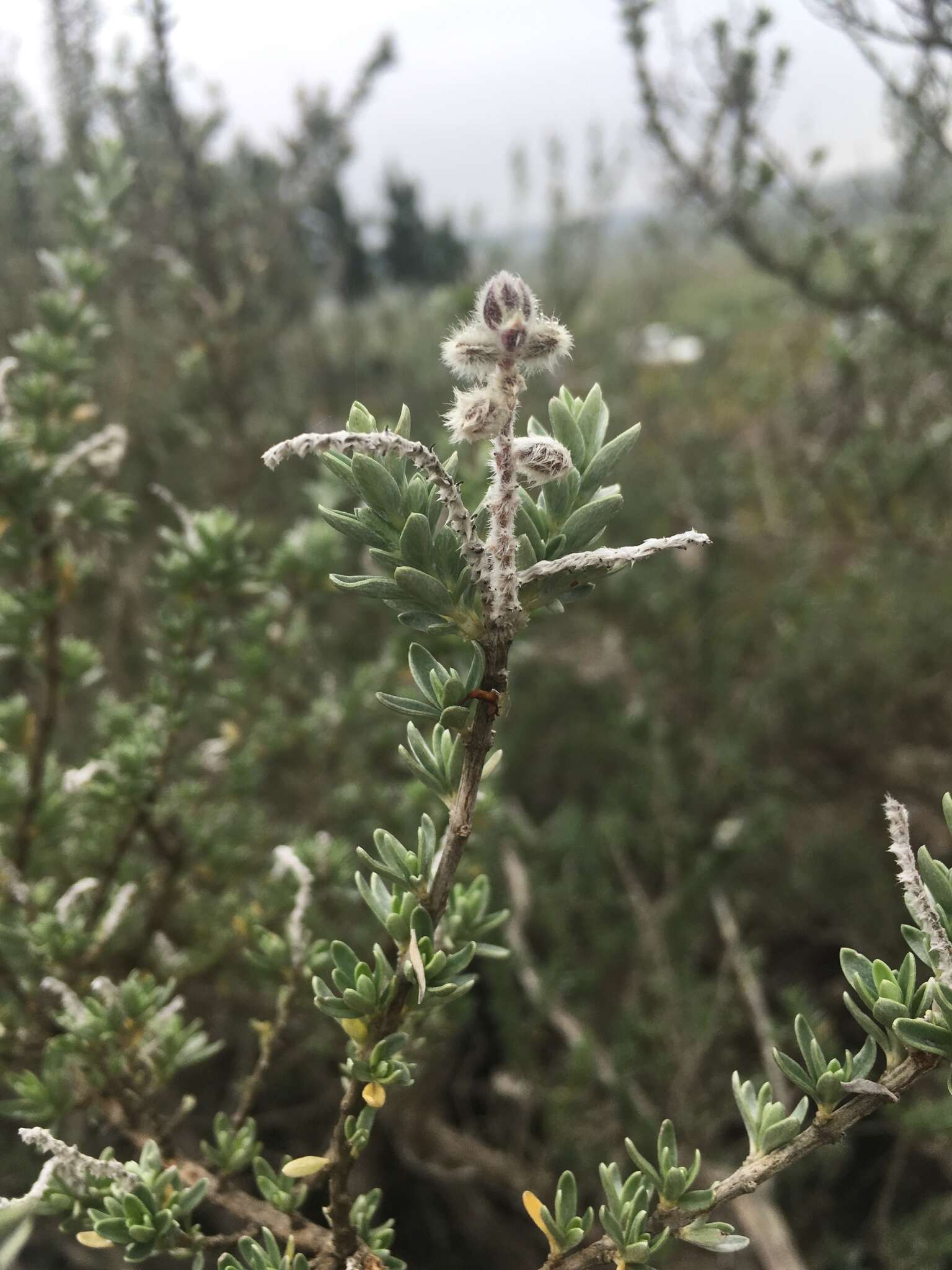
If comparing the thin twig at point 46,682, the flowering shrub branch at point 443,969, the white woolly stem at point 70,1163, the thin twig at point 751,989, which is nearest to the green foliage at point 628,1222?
the flowering shrub branch at point 443,969

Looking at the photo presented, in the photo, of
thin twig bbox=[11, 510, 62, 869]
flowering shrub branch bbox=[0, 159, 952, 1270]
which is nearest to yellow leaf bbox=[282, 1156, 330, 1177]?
flowering shrub branch bbox=[0, 159, 952, 1270]

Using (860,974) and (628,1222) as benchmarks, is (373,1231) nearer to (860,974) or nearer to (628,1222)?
(628,1222)

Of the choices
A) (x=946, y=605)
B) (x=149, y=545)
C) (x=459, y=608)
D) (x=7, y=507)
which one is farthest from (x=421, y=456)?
(x=946, y=605)

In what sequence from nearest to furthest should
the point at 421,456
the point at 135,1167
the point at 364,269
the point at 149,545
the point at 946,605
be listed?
the point at 421,456 < the point at 135,1167 < the point at 149,545 < the point at 946,605 < the point at 364,269

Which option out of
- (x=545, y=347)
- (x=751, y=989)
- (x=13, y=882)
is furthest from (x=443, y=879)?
(x=751, y=989)

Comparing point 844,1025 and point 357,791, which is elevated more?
point 357,791

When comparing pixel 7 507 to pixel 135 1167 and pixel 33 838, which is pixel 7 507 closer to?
pixel 33 838

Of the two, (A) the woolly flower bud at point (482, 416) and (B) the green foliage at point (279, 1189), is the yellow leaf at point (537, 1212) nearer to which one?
(B) the green foliage at point (279, 1189)
